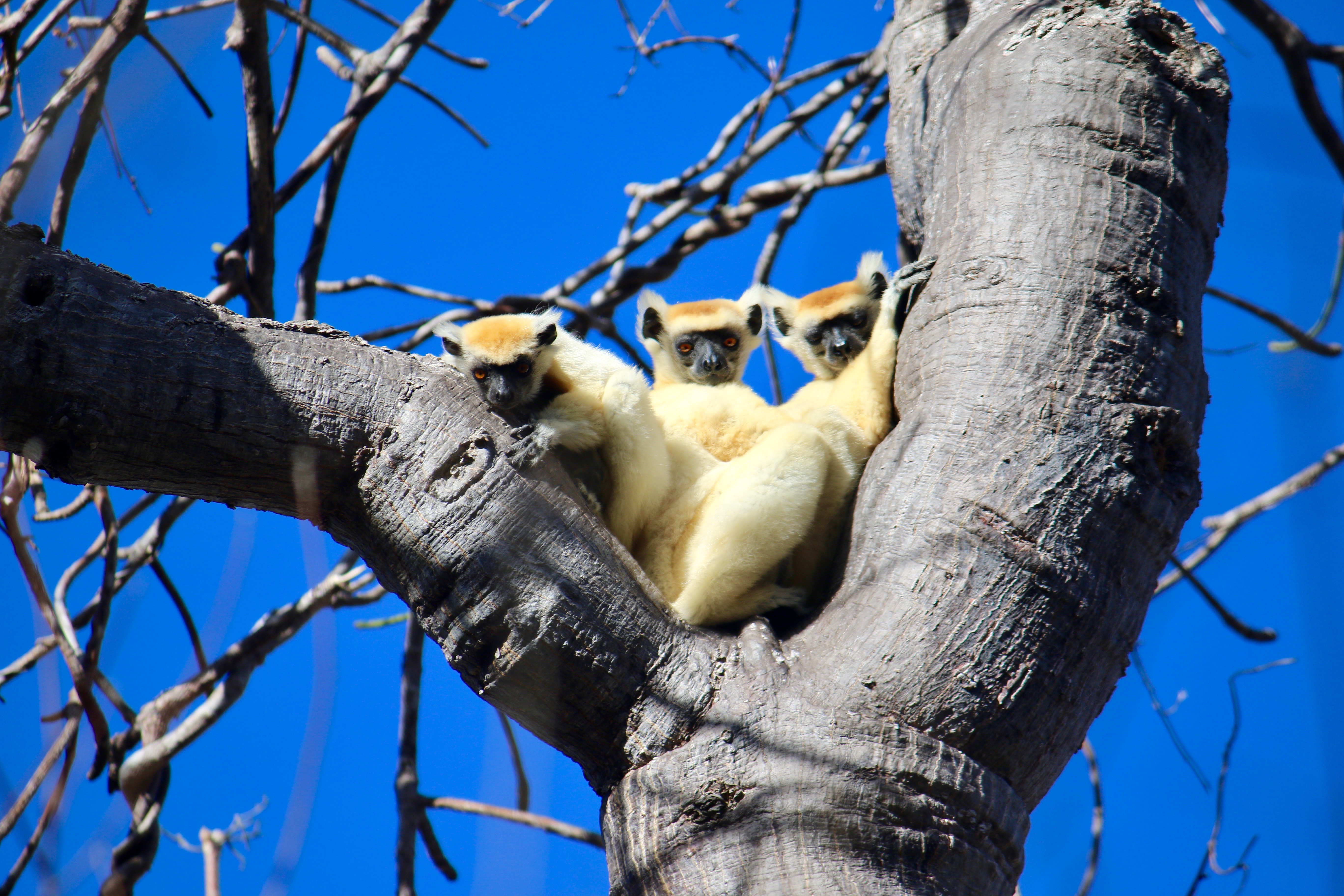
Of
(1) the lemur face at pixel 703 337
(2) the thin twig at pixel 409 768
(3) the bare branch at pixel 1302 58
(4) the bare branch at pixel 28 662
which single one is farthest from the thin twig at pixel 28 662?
(3) the bare branch at pixel 1302 58

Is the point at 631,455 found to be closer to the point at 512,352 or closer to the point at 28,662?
the point at 512,352

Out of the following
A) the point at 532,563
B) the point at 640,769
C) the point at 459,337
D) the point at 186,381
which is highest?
the point at 459,337

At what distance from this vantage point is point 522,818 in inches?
181

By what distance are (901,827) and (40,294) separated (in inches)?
108

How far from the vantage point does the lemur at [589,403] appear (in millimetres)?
3680

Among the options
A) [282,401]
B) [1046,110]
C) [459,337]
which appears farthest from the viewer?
[459,337]

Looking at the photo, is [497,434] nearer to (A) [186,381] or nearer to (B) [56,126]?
(A) [186,381]

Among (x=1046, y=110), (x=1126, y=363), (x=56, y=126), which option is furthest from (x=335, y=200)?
(x=1126, y=363)

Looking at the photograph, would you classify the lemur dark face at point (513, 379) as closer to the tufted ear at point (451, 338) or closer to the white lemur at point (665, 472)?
the white lemur at point (665, 472)

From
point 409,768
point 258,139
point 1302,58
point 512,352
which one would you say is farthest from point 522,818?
point 1302,58

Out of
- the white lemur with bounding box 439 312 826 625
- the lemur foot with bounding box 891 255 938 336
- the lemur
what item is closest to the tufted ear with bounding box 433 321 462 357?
the white lemur with bounding box 439 312 826 625

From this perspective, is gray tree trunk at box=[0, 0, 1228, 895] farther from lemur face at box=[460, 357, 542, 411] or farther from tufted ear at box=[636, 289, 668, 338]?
tufted ear at box=[636, 289, 668, 338]

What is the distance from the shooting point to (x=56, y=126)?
3861mm

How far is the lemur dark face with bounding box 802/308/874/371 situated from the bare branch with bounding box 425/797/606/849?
272 centimetres
